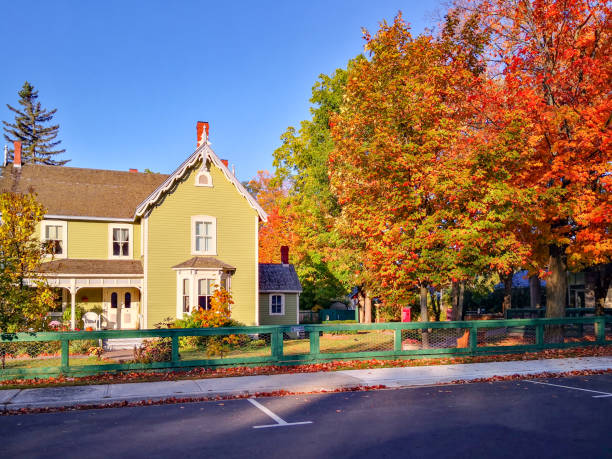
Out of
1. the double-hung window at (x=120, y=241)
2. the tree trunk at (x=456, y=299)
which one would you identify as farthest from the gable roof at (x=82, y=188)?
the tree trunk at (x=456, y=299)

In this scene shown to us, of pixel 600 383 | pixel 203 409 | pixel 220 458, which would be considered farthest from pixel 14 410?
pixel 600 383

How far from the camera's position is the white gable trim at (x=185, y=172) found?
91.5ft

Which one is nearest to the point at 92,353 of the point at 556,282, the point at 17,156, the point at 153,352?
the point at 153,352

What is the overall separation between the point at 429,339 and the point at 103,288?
1831 cm

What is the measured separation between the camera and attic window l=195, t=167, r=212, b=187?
29109mm

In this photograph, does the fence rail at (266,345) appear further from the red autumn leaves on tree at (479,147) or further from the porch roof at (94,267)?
the porch roof at (94,267)

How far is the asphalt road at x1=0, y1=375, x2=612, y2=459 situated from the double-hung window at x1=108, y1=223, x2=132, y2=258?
19602mm

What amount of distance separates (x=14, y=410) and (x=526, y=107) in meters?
18.3

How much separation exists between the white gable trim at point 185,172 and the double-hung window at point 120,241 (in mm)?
1926

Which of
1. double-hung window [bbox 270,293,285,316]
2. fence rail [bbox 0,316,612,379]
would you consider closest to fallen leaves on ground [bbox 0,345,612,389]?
fence rail [bbox 0,316,612,379]

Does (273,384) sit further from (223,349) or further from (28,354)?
(28,354)

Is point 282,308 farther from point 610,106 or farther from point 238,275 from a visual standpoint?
point 610,106

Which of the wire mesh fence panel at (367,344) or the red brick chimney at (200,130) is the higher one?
the red brick chimney at (200,130)

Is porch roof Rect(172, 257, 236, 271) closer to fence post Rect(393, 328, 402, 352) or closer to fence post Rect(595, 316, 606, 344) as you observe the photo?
fence post Rect(393, 328, 402, 352)
